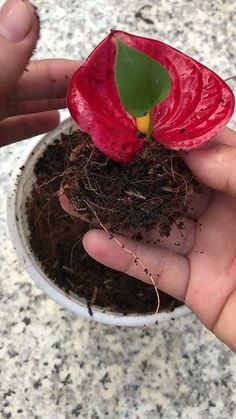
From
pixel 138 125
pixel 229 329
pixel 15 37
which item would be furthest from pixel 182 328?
pixel 15 37

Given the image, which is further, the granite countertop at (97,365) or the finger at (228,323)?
the granite countertop at (97,365)

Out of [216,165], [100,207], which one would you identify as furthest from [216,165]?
[100,207]

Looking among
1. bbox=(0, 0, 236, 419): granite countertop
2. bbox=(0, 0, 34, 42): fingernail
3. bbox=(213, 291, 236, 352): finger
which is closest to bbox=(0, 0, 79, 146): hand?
bbox=(0, 0, 34, 42): fingernail

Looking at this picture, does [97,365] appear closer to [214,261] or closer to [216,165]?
[214,261]

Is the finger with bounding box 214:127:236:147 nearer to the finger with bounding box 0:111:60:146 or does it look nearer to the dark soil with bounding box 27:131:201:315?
the dark soil with bounding box 27:131:201:315

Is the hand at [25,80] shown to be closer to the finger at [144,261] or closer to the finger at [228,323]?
the finger at [144,261]

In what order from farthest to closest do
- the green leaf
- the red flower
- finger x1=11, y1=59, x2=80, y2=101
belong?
finger x1=11, y1=59, x2=80, y2=101, the red flower, the green leaf

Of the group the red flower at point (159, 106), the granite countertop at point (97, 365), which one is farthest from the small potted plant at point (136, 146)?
the granite countertop at point (97, 365)
